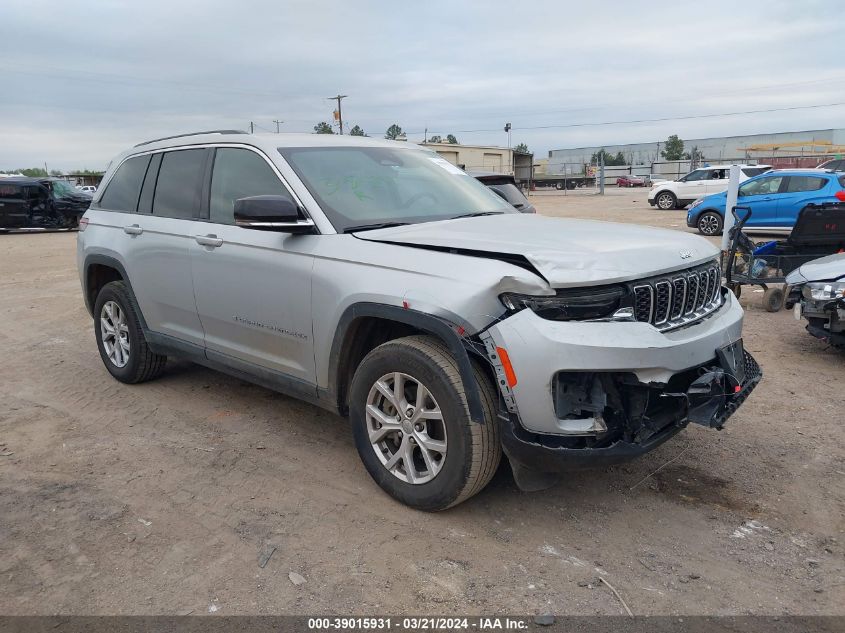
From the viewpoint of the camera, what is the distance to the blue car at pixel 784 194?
14.9 meters

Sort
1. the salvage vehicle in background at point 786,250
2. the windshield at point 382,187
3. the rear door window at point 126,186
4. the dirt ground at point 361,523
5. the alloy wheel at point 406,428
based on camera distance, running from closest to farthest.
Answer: the dirt ground at point 361,523 → the alloy wheel at point 406,428 → the windshield at point 382,187 → the rear door window at point 126,186 → the salvage vehicle in background at point 786,250

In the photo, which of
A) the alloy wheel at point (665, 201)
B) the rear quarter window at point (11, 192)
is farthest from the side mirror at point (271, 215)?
the alloy wheel at point (665, 201)

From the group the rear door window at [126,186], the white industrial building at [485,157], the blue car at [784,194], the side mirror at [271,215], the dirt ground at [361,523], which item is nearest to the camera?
the dirt ground at [361,523]

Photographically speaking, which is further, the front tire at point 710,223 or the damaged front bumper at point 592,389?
the front tire at point 710,223

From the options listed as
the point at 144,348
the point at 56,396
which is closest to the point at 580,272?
the point at 144,348

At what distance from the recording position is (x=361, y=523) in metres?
3.33

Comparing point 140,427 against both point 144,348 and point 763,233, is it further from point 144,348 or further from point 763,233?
point 763,233

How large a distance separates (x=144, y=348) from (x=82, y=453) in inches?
48.3

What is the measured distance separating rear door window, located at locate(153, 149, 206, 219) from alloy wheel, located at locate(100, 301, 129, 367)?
1044 mm

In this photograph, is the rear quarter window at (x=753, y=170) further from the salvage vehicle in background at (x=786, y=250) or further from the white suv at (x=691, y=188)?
the salvage vehicle in background at (x=786, y=250)

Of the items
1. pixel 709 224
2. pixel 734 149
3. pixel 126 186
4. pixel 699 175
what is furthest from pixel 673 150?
pixel 126 186

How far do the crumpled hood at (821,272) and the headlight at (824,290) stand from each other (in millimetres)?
61

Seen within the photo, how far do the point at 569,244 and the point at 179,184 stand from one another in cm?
299

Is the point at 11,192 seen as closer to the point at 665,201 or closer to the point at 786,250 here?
the point at 786,250
